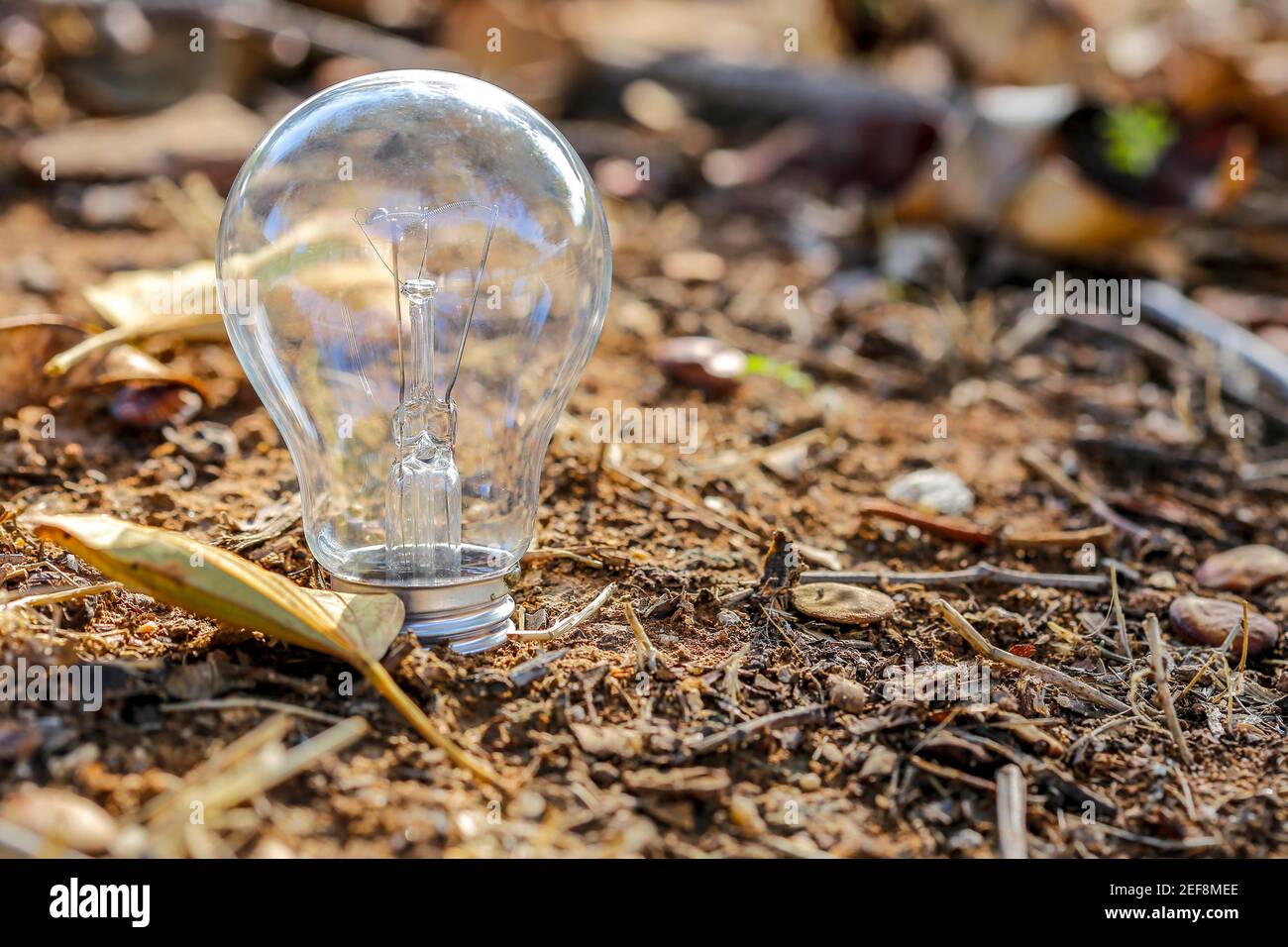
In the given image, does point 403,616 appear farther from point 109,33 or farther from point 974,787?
point 109,33

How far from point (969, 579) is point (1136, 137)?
2.76 m

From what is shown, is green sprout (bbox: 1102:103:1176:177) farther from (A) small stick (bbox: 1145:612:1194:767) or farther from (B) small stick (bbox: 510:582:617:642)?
(B) small stick (bbox: 510:582:617:642)

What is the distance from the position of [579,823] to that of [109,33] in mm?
5197

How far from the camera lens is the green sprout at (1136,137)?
4.48 meters

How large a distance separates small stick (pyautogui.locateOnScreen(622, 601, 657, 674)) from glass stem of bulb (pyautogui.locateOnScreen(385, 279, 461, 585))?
29 cm

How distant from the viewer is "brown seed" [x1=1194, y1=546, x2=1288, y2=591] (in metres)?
2.54

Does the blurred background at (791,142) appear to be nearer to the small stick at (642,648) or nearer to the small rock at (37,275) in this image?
the small rock at (37,275)

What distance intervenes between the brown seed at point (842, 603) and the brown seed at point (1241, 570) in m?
0.80

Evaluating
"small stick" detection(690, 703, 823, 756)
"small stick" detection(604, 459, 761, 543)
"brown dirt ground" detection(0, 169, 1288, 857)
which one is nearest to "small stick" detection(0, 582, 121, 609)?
"brown dirt ground" detection(0, 169, 1288, 857)

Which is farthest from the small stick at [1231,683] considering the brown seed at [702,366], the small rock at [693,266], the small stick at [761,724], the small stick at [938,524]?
the small rock at [693,266]

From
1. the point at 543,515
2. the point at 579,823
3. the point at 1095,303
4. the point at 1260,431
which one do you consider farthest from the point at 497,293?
the point at 1095,303

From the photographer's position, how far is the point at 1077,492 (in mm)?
2924

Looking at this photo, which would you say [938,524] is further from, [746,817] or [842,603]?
[746,817]

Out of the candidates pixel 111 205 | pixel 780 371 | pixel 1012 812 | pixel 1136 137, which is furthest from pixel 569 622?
pixel 1136 137
